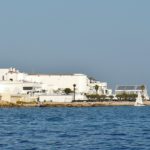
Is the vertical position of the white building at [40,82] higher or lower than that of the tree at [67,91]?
higher

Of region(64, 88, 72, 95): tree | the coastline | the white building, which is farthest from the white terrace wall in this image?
the coastline

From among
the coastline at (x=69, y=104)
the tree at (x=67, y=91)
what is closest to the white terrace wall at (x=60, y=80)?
the tree at (x=67, y=91)

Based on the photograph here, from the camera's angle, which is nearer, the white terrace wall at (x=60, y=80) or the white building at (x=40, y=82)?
the white building at (x=40, y=82)

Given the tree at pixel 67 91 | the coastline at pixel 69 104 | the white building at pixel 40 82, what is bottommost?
the coastline at pixel 69 104

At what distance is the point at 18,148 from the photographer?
34344 millimetres

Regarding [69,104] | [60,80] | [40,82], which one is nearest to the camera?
[69,104]

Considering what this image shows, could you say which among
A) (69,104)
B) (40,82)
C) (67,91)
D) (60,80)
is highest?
(60,80)

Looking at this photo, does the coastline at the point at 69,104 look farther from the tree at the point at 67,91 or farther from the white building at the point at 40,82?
the tree at the point at 67,91

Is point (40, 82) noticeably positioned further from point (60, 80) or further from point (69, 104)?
point (69, 104)

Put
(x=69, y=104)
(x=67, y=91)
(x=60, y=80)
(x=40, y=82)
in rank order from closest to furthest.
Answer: (x=69, y=104), (x=67, y=91), (x=40, y=82), (x=60, y=80)

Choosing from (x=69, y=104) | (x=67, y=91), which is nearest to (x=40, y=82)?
(x=67, y=91)

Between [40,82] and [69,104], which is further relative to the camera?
[40,82]

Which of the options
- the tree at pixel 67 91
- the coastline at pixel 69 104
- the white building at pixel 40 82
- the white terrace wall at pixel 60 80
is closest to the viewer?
the coastline at pixel 69 104

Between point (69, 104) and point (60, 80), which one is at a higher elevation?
point (60, 80)
